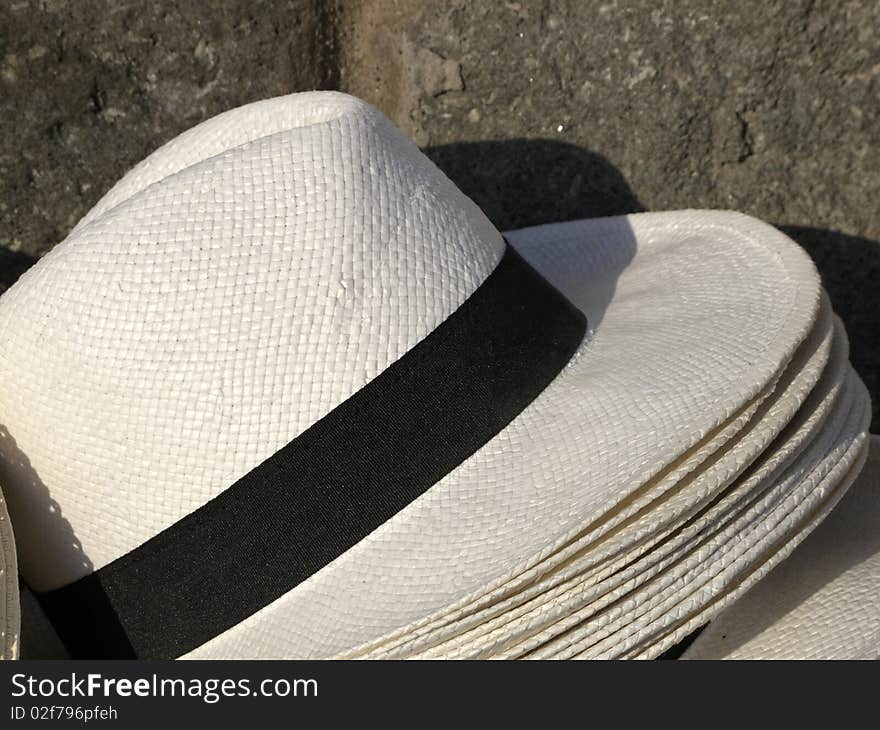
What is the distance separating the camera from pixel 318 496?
108cm

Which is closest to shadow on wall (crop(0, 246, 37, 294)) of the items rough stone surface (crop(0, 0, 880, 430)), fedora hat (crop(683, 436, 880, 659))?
rough stone surface (crop(0, 0, 880, 430))

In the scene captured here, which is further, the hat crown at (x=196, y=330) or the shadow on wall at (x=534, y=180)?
the shadow on wall at (x=534, y=180)

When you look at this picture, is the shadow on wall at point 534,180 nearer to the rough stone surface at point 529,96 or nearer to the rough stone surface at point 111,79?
the rough stone surface at point 529,96

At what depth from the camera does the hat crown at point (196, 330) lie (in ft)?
3.54

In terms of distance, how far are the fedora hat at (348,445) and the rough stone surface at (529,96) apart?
1.91 feet

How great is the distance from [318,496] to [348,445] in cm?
Result: 6

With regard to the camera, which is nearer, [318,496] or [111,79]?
[318,496]

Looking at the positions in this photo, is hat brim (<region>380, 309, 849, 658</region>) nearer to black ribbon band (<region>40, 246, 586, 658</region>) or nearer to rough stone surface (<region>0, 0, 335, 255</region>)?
black ribbon band (<region>40, 246, 586, 658</region>)

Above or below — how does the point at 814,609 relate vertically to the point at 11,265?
below

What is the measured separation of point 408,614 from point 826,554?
59 cm

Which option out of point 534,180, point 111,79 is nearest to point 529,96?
point 534,180

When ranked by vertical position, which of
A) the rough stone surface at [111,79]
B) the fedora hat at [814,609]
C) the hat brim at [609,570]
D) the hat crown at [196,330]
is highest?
the rough stone surface at [111,79]

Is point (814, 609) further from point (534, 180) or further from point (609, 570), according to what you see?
point (534, 180)

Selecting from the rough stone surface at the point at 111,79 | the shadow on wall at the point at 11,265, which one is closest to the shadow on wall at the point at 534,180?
the rough stone surface at the point at 111,79
